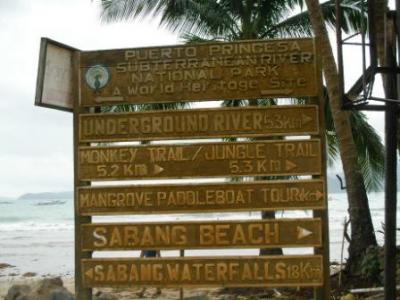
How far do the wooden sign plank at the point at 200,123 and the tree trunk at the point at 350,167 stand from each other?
4.98 m

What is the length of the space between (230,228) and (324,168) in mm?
1089

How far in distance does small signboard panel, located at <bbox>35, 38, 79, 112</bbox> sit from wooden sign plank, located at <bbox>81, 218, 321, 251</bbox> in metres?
1.30

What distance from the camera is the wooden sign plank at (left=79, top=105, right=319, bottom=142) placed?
5922 millimetres

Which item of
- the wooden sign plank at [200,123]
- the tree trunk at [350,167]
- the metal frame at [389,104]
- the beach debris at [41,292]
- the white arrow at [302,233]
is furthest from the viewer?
the tree trunk at [350,167]

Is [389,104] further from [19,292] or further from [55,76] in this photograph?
[19,292]

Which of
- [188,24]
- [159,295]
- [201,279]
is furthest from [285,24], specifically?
[201,279]

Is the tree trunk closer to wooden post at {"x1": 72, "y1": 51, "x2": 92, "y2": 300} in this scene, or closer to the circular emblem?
the circular emblem

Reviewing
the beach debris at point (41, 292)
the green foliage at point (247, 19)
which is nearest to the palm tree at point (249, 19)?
the green foliage at point (247, 19)

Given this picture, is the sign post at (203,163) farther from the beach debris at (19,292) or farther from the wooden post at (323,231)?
the beach debris at (19,292)

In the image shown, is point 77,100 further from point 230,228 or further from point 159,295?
point 159,295

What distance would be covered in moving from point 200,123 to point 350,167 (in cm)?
580

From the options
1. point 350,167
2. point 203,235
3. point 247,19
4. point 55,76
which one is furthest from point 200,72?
point 247,19

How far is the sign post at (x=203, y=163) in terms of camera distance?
5.86m

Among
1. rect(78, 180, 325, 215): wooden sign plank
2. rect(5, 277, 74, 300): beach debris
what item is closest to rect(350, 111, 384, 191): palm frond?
rect(5, 277, 74, 300): beach debris
